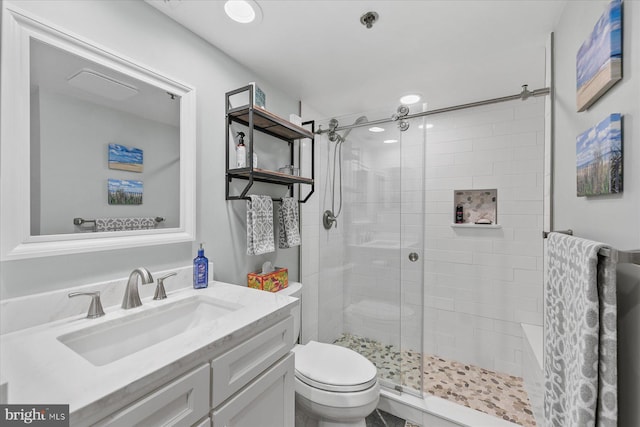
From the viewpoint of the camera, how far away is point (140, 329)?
104 cm

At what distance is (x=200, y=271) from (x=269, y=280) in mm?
457

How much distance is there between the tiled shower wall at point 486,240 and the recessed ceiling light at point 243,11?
1.77 meters

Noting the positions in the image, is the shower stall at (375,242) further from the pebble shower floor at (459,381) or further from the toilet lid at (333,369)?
the toilet lid at (333,369)

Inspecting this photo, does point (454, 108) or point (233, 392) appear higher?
point (454, 108)

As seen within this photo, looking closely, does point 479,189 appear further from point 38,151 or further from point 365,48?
point 38,151

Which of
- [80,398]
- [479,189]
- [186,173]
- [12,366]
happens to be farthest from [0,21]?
[479,189]

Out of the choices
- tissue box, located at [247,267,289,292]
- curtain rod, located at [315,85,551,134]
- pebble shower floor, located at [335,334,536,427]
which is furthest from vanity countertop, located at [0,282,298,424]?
curtain rod, located at [315,85,551,134]

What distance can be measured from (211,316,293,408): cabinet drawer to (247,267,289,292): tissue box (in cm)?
50

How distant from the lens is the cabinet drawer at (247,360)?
84 centimetres

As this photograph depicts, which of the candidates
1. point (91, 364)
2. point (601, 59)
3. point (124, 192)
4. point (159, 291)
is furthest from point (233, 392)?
point (601, 59)

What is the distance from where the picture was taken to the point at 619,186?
71cm

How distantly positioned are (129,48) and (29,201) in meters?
0.73

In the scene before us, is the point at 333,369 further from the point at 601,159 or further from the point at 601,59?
the point at 601,59

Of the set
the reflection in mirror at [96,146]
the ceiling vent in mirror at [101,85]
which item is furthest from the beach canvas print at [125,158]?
the ceiling vent in mirror at [101,85]
